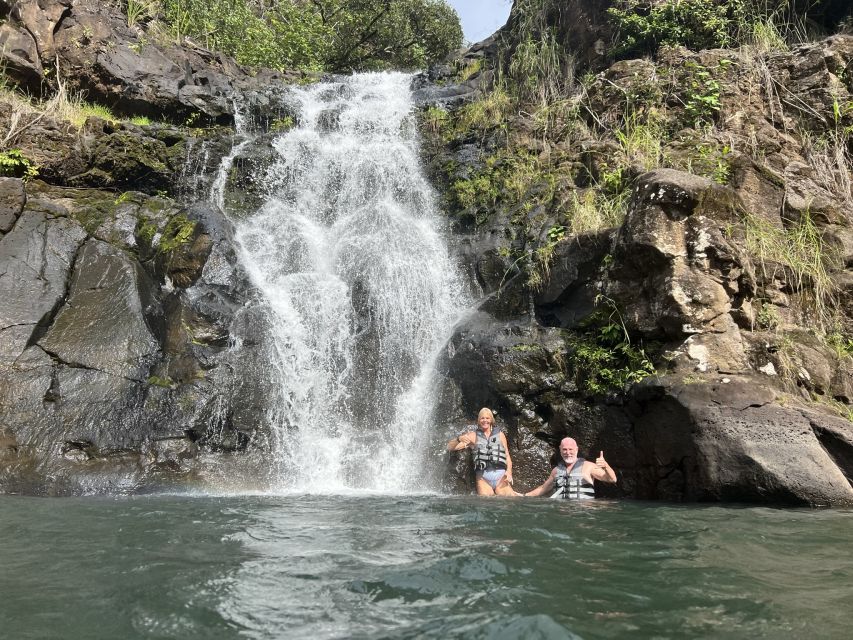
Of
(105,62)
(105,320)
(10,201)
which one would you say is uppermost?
(105,62)

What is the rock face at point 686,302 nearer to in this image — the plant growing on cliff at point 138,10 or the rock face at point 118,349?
the rock face at point 118,349

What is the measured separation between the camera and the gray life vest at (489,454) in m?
6.77

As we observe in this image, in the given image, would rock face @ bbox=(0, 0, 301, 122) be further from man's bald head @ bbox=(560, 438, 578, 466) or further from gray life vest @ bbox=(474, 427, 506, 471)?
man's bald head @ bbox=(560, 438, 578, 466)

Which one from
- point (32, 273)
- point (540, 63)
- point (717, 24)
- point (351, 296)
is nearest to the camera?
point (32, 273)

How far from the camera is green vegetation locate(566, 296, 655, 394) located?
6.64 m

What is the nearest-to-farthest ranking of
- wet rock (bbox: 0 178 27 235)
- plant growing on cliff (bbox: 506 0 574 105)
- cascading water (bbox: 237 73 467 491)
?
cascading water (bbox: 237 73 467 491) < wet rock (bbox: 0 178 27 235) < plant growing on cliff (bbox: 506 0 574 105)

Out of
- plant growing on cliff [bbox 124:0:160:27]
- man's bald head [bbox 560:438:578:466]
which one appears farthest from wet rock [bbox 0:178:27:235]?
man's bald head [bbox 560:438:578:466]

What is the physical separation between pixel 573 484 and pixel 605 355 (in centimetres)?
152

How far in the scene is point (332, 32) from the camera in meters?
20.8

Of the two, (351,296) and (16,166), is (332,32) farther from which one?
(351,296)

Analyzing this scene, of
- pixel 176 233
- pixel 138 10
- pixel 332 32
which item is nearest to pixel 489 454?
pixel 176 233

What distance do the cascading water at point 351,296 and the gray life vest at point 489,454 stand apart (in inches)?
32.8

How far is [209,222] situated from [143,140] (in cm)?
282

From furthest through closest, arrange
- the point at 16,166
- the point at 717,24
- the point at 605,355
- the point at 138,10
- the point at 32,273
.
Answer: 1. the point at 138,10
2. the point at 717,24
3. the point at 16,166
4. the point at 32,273
5. the point at 605,355
